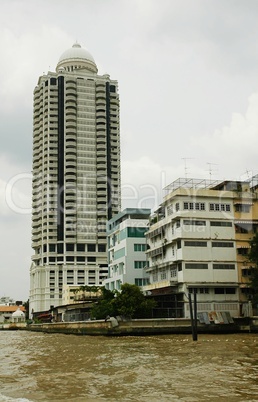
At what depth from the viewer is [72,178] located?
5384 inches

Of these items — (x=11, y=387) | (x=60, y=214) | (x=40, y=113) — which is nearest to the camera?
(x=11, y=387)

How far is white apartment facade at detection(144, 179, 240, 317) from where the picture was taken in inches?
2325

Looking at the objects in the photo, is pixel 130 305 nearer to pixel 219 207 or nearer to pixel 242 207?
pixel 219 207

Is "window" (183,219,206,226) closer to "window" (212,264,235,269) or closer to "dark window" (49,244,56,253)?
"window" (212,264,235,269)

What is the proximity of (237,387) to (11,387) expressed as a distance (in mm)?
7985

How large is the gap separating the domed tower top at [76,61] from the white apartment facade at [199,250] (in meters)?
95.9

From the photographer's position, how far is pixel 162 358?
2641 cm

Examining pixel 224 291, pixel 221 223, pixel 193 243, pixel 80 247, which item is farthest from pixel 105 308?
pixel 80 247

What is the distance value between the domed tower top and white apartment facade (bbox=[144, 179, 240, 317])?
95854 mm

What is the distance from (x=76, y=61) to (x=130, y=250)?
88.3 m

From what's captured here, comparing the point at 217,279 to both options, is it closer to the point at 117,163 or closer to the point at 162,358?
the point at 162,358

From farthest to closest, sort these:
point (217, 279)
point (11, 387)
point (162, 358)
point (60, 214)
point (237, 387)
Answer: point (60, 214)
point (217, 279)
point (162, 358)
point (11, 387)
point (237, 387)

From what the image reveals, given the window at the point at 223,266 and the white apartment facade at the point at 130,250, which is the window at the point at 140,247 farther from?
the window at the point at 223,266

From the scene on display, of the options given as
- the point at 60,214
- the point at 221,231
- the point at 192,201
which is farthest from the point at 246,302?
the point at 60,214
